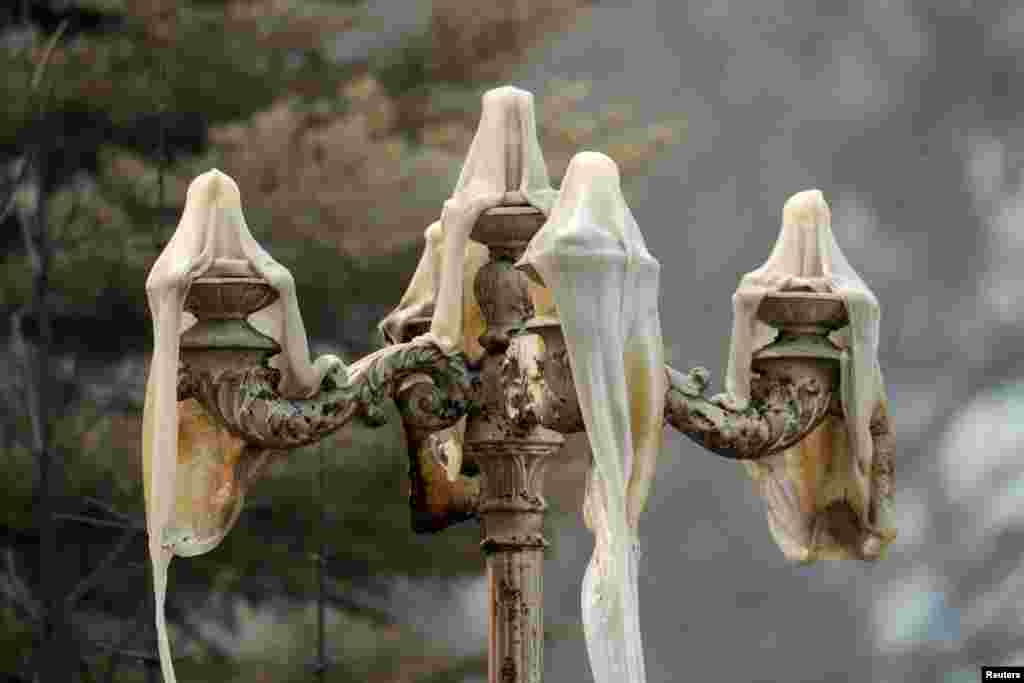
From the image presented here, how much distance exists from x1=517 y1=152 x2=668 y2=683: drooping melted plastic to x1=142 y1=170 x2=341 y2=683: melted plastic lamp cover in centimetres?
43

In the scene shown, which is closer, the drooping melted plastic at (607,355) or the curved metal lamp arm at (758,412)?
the drooping melted plastic at (607,355)

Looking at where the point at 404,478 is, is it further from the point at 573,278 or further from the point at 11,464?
the point at 573,278

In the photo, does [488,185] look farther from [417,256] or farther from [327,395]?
[417,256]

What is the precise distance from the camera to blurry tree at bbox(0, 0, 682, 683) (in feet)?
50.1

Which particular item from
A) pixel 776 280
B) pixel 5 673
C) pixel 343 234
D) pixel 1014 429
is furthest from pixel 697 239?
pixel 776 280

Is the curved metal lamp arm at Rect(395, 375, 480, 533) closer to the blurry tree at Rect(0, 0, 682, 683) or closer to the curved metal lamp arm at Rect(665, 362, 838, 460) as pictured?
the curved metal lamp arm at Rect(665, 362, 838, 460)

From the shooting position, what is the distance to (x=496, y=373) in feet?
20.8

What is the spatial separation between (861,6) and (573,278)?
14464 mm

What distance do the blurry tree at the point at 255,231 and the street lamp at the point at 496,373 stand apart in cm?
827

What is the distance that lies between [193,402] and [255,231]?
9.17m

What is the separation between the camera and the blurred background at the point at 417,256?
50.4 feet

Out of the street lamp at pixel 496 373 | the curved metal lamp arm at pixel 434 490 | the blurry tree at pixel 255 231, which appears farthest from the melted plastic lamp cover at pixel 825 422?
the blurry tree at pixel 255 231

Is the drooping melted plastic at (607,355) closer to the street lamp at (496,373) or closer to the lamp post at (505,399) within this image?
the street lamp at (496,373)

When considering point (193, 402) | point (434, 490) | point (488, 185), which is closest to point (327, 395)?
point (193, 402)
